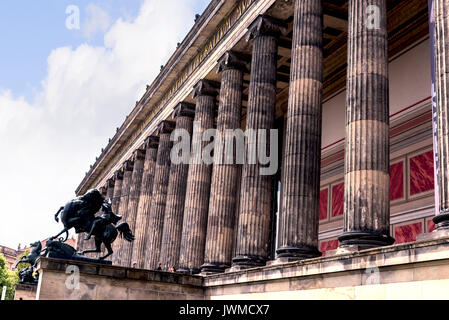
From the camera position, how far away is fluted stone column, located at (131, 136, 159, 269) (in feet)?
112

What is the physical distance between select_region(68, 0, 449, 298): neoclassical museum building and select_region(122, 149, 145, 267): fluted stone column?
A: 100 millimetres

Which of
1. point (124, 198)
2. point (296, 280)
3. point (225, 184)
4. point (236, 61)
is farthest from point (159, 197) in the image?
point (296, 280)

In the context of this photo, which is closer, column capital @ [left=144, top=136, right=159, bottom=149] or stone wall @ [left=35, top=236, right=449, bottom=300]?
stone wall @ [left=35, top=236, right=449, bottom=300]

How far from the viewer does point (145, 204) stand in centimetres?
3547

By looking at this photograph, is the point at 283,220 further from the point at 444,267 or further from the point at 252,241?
the point at 444,267

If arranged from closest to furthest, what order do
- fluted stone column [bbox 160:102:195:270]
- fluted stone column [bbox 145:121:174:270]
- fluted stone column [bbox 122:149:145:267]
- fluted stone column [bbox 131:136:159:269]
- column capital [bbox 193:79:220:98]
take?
1. column capital [bbox 193:79:220:98]
2. fluted stone column [bbox 160:102:195:270]
3. fluted stone column [bbox 145:121:174:270]
4. fluted stone column [bbox 131:136:159:269]
5. fluted stone column [bbox 122:149:145:267]

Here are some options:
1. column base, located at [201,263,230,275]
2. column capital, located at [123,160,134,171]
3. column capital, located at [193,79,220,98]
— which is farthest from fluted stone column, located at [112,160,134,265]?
column base, located at [201,263,230,275]

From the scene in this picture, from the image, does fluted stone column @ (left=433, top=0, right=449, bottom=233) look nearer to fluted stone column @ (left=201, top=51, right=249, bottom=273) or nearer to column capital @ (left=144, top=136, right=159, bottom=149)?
fluted stone column @ (left=201, top=51, right=249, bottom=273)

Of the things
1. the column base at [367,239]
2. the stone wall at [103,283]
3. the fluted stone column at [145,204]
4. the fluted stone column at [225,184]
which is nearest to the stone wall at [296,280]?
the stone wall at [103,283]

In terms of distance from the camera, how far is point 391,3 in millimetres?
23344

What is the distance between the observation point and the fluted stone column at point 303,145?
16.4 metres

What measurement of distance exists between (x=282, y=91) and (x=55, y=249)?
19274 millimetres

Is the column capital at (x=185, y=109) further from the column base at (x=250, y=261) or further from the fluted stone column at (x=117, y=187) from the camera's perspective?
the fluted stone column at (x=117, y=187)
